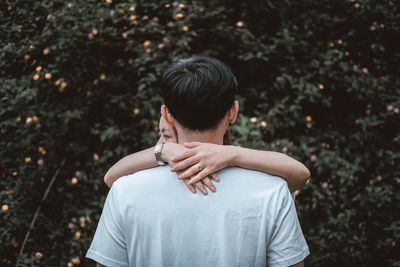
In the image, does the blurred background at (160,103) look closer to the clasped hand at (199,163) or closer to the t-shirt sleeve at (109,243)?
the t-shirt sleeve at (109,243)

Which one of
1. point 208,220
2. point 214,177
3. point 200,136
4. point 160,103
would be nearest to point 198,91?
point 200,136

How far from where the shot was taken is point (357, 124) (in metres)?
4.33

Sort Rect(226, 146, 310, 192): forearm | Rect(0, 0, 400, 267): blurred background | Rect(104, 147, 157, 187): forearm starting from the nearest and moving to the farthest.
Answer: Rect(226, 146, 310, 192): forearm → Rect(104, 147, 157, 187): forearm → Rect(0, 0, 400, 267): blurred background

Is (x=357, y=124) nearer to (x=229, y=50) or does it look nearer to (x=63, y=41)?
(x=229, y=50)

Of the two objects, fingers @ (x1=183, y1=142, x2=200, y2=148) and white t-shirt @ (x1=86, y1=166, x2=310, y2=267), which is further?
fingers @ (x1=183, y1=142, x2=200, y2=148)

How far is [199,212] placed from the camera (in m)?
1.38

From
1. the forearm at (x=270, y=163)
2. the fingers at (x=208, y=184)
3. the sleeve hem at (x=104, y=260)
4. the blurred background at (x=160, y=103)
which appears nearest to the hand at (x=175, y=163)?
the fingers at (x=208, y=184)

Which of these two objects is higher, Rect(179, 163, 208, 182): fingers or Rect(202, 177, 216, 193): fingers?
Rect(179, 163, 208, 182): fingers

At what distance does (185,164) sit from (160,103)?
249 centimetres

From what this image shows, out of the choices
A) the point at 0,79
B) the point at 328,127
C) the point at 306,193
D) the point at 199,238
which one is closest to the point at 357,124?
the point at 328,127

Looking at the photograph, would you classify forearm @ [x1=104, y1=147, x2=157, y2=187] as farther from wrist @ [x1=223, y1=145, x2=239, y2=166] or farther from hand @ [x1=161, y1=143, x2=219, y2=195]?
wrist @ [x1=223, y1=145, x2=239, y2=166]

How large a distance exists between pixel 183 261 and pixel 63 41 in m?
2.87

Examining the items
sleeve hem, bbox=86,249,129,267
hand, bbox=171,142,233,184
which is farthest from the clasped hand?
sleeve hem, bbox=86,249,129,267

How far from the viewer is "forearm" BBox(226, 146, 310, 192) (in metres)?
1.49
